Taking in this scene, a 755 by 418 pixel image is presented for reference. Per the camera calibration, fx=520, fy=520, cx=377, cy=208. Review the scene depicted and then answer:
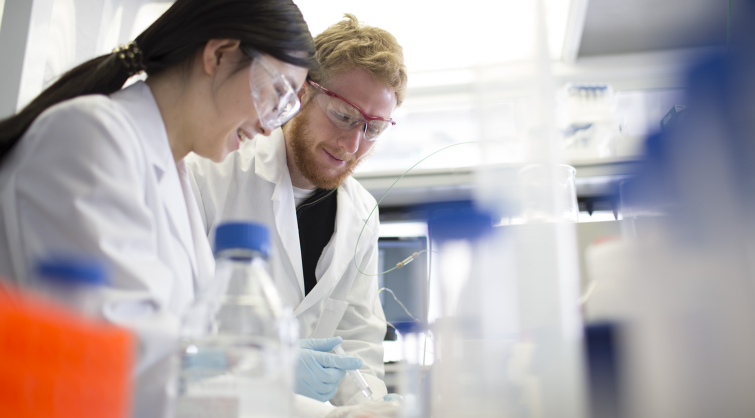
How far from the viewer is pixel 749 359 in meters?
0.54

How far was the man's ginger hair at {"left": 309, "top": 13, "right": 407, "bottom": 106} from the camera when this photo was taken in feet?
5.87

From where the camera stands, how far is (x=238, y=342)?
0.76m

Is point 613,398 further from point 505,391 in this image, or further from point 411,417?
point 411,417

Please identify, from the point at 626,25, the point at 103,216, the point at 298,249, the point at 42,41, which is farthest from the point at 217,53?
the point at 626,25

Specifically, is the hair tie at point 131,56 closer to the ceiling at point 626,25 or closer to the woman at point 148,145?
the woman at point 148,145

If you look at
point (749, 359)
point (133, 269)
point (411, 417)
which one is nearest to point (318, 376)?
point (411, 417)

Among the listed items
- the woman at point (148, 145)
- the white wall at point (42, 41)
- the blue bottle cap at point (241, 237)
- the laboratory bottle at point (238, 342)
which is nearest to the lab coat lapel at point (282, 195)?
the woman at point (148, 145)

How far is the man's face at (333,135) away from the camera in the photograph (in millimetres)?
1765

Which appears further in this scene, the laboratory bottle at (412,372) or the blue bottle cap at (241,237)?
the laboratory bottle at (412,372)

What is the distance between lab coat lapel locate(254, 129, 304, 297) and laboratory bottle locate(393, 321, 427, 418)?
30.4 inches

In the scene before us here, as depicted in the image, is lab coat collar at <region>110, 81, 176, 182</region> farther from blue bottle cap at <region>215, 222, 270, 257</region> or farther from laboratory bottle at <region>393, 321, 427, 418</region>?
laboratory bottle at <region>393, 321, 427, 418</region>

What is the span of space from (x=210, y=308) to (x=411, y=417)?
1.06ft

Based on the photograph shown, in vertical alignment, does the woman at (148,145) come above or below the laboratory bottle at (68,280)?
above

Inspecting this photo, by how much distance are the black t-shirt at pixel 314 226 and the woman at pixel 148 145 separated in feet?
2.44
